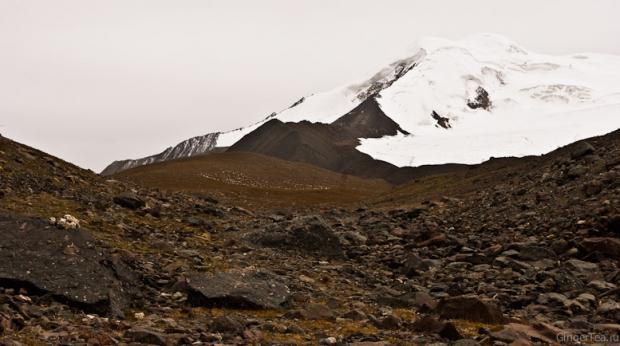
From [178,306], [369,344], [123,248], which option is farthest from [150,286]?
[369,344]

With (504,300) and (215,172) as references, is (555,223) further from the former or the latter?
(215,172)

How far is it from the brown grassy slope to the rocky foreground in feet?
158

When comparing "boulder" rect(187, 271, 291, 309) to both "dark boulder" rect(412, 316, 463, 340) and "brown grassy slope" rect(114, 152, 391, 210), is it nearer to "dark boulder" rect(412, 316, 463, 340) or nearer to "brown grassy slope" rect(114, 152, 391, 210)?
"dark boulder" rect(412, 316, 463, 340)

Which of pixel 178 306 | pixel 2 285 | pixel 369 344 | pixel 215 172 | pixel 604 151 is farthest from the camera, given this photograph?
pixel 215 172

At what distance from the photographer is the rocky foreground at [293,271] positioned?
44.0 feet

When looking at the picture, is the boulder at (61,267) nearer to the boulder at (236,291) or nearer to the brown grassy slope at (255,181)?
the boulder at (236,291)

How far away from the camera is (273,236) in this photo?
1112 inches

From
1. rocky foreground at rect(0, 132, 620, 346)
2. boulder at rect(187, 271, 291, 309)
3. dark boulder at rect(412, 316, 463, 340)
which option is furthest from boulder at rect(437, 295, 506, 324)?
boulder at rect(187, 271, 291, 309)

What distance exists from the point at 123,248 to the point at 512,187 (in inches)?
1258

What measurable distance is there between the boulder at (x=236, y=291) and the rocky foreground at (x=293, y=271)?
0.05m

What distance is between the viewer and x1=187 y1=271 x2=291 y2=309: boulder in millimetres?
16219

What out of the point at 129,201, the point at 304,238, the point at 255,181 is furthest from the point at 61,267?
the point at 255,181

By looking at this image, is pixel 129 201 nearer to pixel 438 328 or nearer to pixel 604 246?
pixel 438 328

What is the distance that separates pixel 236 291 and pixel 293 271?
5.92 meters
